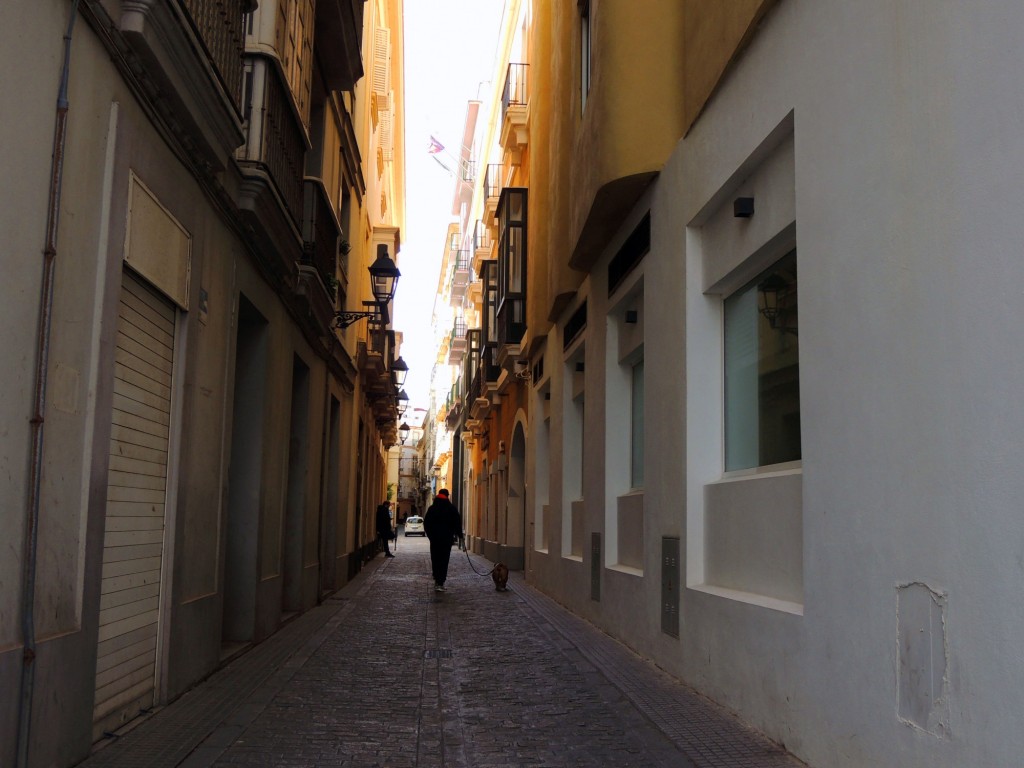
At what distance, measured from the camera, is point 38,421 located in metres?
4.90

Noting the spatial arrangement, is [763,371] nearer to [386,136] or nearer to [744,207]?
[744,207]

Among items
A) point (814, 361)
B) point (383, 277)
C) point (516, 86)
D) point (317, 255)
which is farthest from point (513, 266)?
point (814, 361)

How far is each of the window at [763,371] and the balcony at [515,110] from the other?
577 inches

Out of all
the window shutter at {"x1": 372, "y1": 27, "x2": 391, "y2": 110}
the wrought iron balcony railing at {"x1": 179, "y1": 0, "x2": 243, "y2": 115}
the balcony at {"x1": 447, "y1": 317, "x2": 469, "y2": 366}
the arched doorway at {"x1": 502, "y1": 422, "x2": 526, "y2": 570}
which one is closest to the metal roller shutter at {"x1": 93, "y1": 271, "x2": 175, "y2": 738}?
the wrought iron balcony railing at {"x1": 179, "y1": 0, "x2": 243, "y2": 115}

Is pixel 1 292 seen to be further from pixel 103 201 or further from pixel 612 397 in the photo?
pixel 612 397

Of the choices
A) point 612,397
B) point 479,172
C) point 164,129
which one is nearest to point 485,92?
point 479,172

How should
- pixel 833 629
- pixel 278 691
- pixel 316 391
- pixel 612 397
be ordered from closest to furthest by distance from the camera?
1. pixel 833 629
2. pixel 278 691
3. pixel 612 397
4. pixel 316 391

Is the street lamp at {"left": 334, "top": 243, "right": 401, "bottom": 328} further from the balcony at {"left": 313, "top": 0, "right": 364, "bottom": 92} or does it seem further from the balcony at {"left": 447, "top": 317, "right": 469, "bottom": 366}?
the balcony at {"left": 447, "top": 317, "right": 469, "bottom": 366}

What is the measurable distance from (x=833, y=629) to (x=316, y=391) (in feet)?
35.1

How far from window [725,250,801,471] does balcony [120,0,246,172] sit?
13.6 feet

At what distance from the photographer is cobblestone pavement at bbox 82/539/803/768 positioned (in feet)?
19.6

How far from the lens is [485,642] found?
36.7 feet

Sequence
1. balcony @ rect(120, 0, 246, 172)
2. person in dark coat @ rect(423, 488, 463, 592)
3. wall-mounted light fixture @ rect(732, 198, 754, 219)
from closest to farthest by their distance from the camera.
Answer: balcony @ rect(120, 0, 246, 172), wall-mounted light fixture @ rect(732, 198, 754, 219), person in dark coat @ rect(423, 488, 463, 592)

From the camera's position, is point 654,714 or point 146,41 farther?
point 654,714
